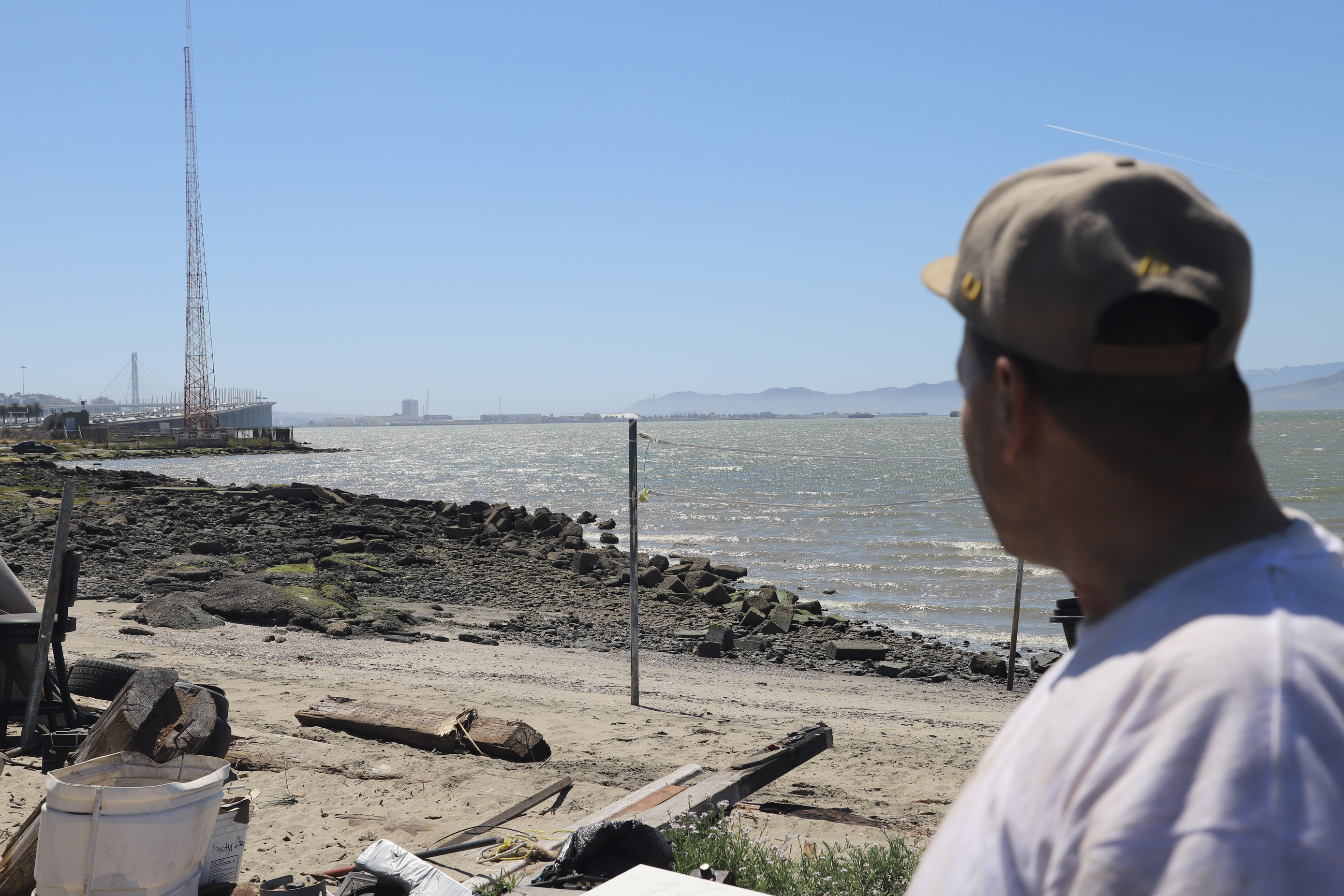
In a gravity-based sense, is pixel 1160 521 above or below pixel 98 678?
above

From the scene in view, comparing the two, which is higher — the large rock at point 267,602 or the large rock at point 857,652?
the large rock at point 267,602

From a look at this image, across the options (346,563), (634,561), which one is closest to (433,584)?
(346,563)

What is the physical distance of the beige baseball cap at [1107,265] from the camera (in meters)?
0.83

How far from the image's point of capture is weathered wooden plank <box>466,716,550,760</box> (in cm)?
644

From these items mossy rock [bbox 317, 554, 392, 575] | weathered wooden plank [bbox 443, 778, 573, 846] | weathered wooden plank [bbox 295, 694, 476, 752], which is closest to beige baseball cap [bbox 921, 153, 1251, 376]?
weathered wooden plank [bbox 443, 778, 573, 846]

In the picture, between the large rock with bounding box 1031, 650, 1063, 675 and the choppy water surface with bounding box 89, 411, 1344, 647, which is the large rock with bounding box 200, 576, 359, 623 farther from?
the large rock with bounding box 1031, 650, 1063, 675

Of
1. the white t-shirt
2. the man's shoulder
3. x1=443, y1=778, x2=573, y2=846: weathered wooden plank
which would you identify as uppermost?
the man's shoulder

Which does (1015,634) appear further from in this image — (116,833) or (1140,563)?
(1140,563)

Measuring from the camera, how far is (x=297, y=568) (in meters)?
17.3

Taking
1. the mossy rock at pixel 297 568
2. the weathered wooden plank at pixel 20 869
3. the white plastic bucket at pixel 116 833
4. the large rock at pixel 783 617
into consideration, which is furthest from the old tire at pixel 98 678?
the large rock at pixel 783 617

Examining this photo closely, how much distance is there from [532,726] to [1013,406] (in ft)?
22.9

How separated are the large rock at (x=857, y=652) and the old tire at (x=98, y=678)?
931 centimetres

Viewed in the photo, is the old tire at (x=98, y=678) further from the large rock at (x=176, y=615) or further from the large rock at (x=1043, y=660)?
the large rock at (x=1043, y=660)

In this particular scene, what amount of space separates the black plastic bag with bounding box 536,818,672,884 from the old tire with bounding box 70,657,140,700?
3.93 m
